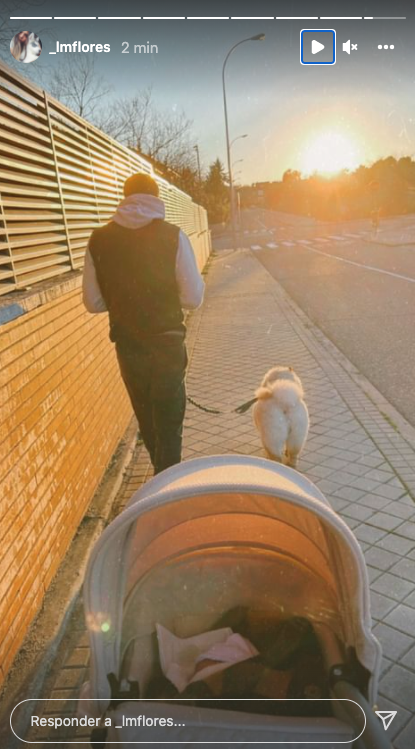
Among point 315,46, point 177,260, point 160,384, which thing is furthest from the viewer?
point 160,384

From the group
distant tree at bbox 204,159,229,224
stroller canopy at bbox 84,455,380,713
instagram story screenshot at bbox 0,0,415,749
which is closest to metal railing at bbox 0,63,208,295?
instagram story screenshot at bbox 0,0,415,749

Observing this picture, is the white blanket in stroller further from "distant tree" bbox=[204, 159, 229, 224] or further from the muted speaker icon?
"distant tree" bbox=[204, 159, 229, 224]

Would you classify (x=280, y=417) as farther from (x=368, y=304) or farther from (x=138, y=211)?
(x=368, y=304)

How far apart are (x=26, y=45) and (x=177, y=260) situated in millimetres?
1393

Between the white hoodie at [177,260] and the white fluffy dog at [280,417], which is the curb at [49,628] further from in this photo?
the white hoodie at [177,260]

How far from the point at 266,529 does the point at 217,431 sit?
3.19 m

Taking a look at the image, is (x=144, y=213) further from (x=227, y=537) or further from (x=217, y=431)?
(x=217, y=431)

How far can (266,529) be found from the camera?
2555mm

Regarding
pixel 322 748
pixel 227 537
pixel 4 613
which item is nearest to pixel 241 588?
pixel 227 537

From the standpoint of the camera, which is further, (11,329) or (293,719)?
(11,329)

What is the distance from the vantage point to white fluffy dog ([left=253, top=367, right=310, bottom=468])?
4445 millimetres

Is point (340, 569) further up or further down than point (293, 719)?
further up

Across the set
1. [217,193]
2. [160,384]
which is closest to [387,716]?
[160,384]

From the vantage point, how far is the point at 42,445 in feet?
10.8
